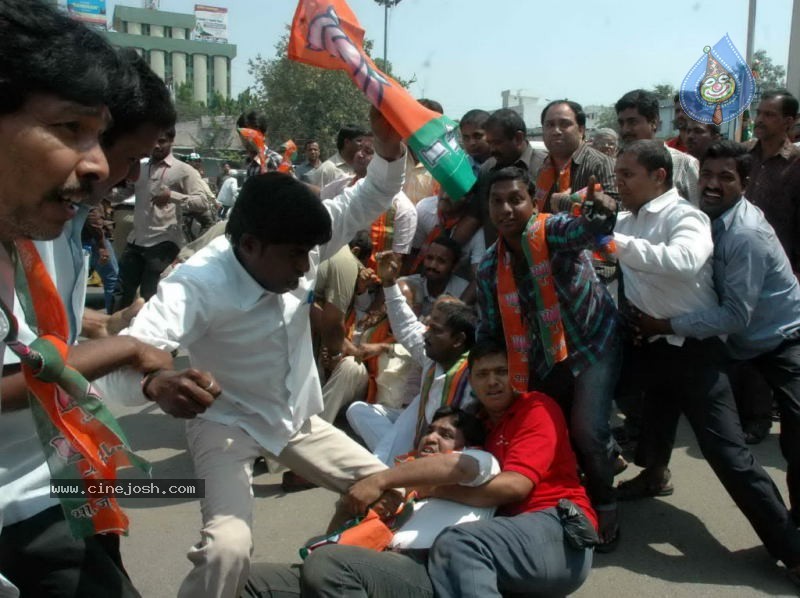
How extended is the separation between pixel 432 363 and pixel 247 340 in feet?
5.86

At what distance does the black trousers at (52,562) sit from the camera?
1858 mm

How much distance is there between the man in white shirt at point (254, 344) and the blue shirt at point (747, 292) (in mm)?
1595

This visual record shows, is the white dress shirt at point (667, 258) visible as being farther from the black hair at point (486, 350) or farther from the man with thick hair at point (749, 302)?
the black hair at point (486, 350)

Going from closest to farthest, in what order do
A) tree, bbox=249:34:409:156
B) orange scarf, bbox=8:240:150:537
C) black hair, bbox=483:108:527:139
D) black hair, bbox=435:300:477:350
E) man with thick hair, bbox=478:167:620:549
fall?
orange scarf, bbox=8:240:150:537 < man with thick hair, bbox=478:167:620:549 < black hair, bbox=435:300:477:350 < black hair, bbox=483:108:527:139 < tree, bbox=249:34:409:156

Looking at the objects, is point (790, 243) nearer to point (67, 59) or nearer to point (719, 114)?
point (719, 114)

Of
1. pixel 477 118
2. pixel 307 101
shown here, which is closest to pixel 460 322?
pixel 477 118

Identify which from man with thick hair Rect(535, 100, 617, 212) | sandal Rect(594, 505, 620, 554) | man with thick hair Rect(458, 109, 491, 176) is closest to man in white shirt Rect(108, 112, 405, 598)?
sandal Rect(594, 505, 620, 554)

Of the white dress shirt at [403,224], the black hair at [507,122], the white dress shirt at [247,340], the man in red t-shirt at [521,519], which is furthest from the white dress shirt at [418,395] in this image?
the black hair at [507,122]

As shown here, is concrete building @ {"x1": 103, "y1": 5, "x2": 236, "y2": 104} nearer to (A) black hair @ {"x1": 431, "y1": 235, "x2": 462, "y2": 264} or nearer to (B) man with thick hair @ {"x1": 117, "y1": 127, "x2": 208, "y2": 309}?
(B) man with thick hair @ {"x1": 117, "y1": 127, "x2": 208, "y2": 309}

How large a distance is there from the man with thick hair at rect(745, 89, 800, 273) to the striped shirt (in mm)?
2192

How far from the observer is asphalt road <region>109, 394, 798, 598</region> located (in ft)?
10.9

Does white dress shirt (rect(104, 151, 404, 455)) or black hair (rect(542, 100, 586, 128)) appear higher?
black hair (rect(542, 100, 586, 128))

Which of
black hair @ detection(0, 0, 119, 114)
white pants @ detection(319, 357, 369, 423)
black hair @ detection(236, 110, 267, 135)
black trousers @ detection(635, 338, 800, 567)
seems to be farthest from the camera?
black hair @ detection(236, 110, 267, 135)

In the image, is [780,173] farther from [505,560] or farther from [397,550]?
[397,550]
